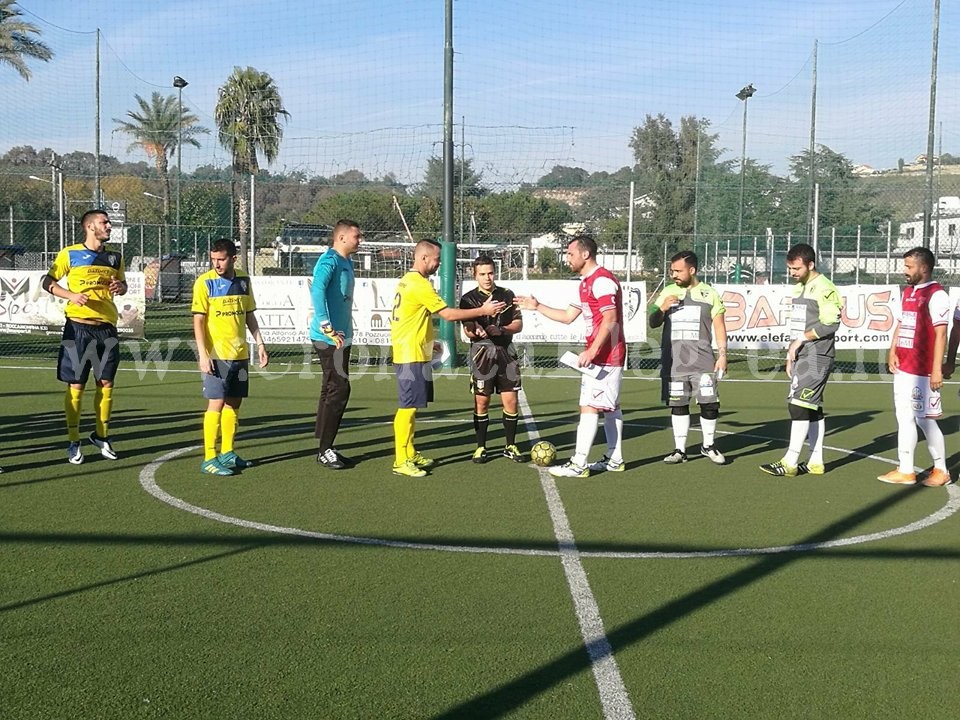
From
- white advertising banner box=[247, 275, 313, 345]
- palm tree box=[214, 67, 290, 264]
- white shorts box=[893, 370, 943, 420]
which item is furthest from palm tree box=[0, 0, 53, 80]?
white shorts box=[893, 370, 943, 420]

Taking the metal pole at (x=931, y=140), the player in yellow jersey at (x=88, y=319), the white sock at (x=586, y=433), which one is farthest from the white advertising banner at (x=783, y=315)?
the player in yellow jersey at (x=88, y=319)

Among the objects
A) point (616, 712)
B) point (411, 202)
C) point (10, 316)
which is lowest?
point (616, 712)

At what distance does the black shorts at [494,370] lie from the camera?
9922mm

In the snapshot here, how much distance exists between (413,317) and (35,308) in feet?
38.9

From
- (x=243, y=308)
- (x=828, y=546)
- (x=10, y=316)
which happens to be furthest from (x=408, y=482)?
(x=10, y=316)

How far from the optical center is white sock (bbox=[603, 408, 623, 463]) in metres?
9.41

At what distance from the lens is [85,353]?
9.23 metres

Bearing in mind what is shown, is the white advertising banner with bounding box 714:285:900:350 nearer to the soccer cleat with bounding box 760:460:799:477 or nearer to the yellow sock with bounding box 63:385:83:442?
the soccer cleat with bounding box 760:460:799:477

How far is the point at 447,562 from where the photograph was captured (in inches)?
247

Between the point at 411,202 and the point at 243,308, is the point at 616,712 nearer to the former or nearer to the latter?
the point at 243,308

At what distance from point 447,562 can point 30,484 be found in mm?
4020

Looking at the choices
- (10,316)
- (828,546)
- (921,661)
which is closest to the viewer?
(921,661)

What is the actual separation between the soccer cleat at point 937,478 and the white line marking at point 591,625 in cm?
337

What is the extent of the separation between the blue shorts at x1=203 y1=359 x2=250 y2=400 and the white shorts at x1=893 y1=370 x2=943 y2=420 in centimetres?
575
